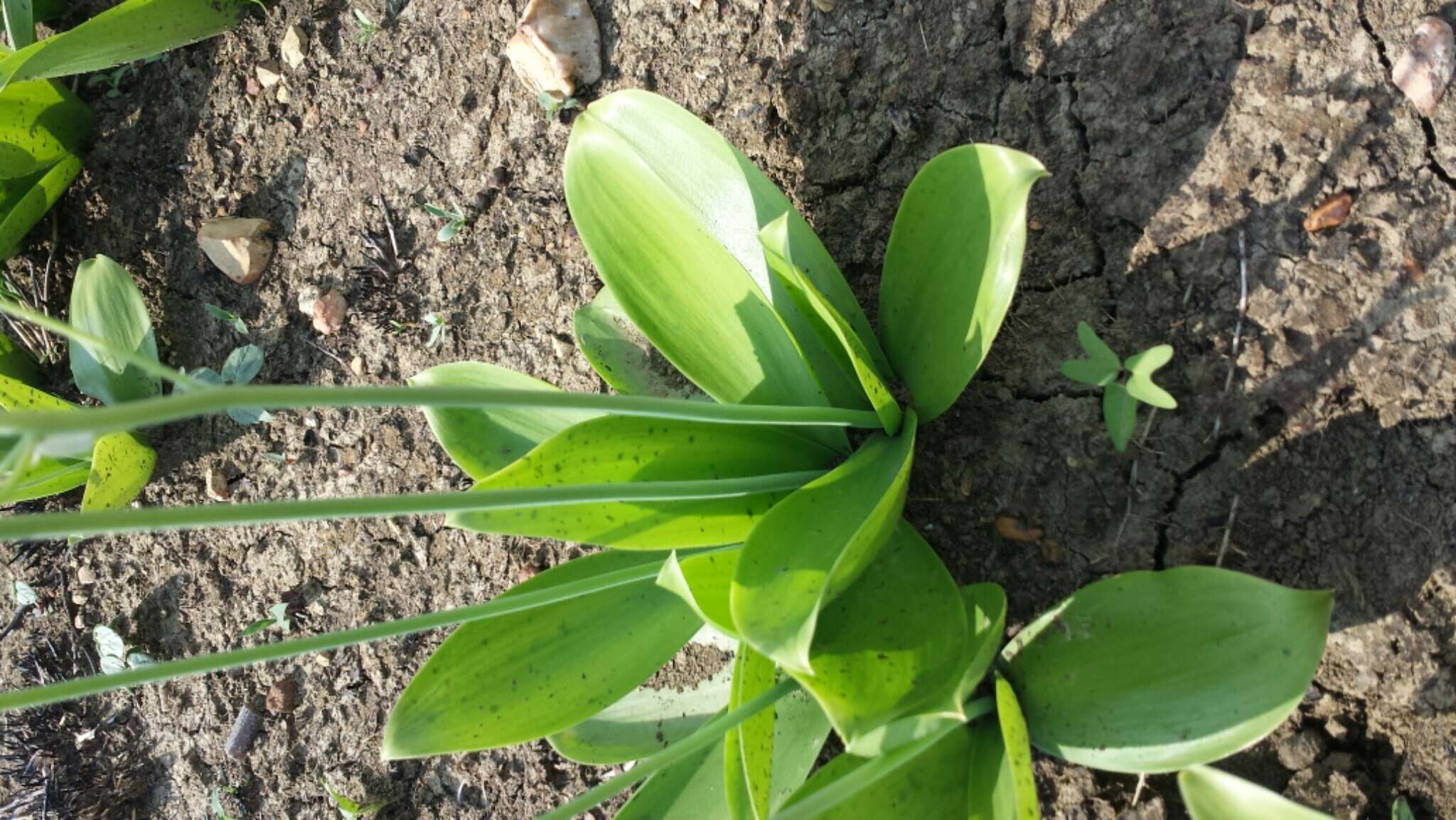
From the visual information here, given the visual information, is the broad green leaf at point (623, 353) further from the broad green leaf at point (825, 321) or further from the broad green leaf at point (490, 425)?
the broad green leaf at point (825, 321)

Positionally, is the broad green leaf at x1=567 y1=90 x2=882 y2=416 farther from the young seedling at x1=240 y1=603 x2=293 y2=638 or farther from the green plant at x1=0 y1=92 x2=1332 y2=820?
the young seedling at x1=240 y1=603 x2=293 y2=638

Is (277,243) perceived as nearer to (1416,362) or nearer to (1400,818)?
(1416,362)

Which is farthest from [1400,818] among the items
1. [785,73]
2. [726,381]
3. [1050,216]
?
[785,73]

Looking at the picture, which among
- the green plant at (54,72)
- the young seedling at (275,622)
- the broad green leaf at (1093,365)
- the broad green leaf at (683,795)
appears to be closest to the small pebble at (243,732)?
the young seedling at (275,622)

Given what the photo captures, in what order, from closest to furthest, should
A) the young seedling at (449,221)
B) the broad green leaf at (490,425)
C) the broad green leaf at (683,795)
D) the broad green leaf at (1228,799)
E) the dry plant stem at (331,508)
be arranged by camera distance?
the dry plant stem at (331,508), the broad green leaf at (1228,799), the broad green leaf at (683,795), the broad green leaf at (490,425), the young seedling at (449,221)

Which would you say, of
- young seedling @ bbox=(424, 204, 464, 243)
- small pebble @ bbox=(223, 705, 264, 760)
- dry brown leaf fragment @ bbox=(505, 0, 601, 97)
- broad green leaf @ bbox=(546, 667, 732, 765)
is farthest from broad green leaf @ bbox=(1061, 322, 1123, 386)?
small pebble @ bbox=(223, 705, 264, 760)

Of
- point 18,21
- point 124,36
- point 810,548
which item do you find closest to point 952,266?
point 810,548

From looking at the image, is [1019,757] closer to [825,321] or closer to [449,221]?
[825,321]
